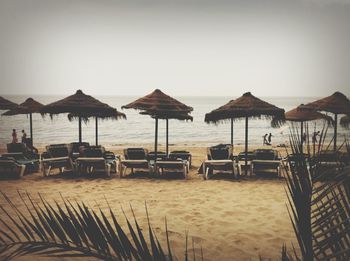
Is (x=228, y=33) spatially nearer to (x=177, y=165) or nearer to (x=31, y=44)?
(x=31, y=44)

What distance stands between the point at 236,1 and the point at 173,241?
303 feet

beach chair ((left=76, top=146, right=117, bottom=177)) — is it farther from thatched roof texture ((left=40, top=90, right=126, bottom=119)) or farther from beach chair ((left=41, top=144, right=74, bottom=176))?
thatched roof texture ((left=40, top=90, right=126, bottom=119))

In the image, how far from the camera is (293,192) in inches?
45.4

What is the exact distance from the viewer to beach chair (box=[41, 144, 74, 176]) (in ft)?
30.0

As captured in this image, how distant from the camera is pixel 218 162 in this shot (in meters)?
8.80

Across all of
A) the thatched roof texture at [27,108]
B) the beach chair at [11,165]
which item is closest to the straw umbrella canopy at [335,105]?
the beach chair at [11,165]

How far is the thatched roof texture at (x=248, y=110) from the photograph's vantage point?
890 centimetres

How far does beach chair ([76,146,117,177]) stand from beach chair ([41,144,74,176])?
41 cm

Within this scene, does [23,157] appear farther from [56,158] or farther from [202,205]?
[202,205]

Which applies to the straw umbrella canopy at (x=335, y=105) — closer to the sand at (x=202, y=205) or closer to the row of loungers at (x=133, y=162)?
the row of loungers at (x=133, y=162)

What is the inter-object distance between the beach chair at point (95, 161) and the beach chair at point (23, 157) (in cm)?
159

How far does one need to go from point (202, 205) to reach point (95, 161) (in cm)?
399

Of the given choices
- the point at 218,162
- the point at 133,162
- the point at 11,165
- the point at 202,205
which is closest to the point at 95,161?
the point at 133,162

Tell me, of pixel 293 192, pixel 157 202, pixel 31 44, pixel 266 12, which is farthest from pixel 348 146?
pixel 31 44
